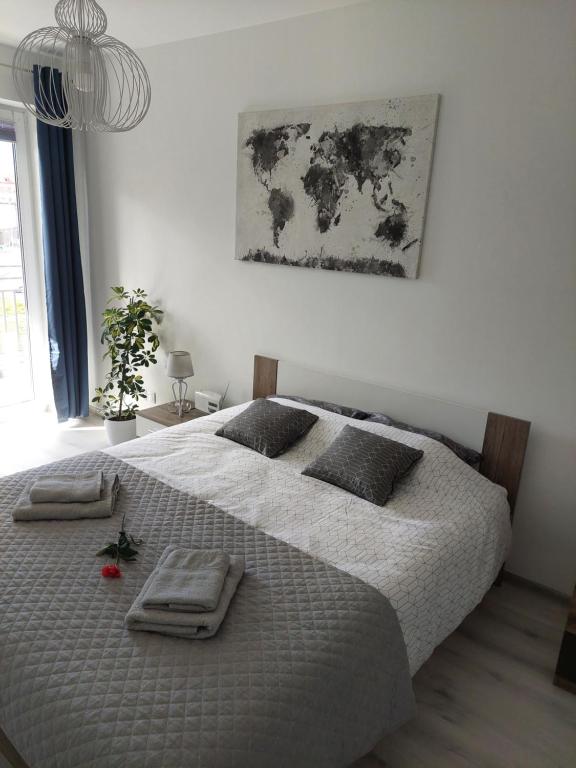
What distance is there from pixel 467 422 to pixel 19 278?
3.60 m

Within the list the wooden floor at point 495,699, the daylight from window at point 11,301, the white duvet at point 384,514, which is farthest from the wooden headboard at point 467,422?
the daylight from window at point 11,301

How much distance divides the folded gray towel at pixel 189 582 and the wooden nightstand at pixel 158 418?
181 centimetres

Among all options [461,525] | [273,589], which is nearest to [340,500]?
[461,525]

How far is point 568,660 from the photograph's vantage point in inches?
80.6

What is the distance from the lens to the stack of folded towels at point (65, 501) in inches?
79.7

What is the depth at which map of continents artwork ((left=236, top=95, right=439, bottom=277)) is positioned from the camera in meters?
2.62

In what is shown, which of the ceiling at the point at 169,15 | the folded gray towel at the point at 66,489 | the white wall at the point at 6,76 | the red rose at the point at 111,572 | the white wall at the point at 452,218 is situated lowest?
the red rose at the point at 111,572

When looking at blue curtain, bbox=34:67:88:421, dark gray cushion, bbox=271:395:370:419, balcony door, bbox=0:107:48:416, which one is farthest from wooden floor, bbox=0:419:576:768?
balcony door, bbox=0:107:48:416

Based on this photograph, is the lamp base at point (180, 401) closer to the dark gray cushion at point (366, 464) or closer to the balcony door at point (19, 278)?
the balcony door at point (19, 278)

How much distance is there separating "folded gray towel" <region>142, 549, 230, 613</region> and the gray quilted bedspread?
0.08 metres

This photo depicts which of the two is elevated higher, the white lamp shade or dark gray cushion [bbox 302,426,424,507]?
the white lamp shade

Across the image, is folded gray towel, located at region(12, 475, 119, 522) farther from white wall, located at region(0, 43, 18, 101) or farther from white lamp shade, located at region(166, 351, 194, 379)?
white wall, located at region(0, 43, 18, 101)

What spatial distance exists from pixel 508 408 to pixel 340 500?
0.94m

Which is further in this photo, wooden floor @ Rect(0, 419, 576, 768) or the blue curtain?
the blue curtain
